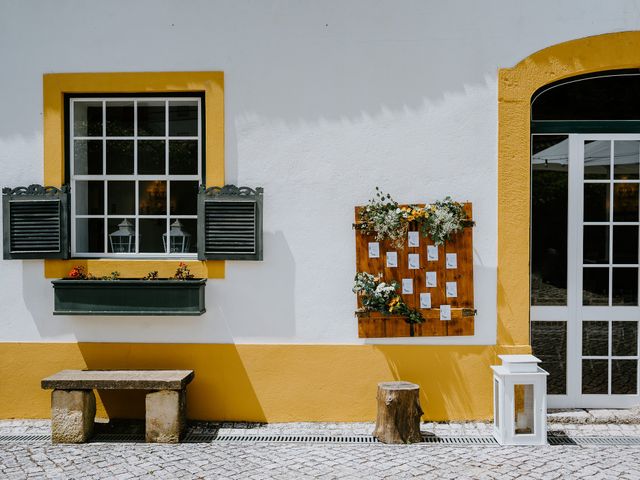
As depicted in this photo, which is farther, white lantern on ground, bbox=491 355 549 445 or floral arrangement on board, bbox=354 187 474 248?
floral arrangement on board, bbox=354 187 474 248

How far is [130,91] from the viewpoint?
5809 millimetres

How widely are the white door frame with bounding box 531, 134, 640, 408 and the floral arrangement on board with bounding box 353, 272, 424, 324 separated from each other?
4.16 feet

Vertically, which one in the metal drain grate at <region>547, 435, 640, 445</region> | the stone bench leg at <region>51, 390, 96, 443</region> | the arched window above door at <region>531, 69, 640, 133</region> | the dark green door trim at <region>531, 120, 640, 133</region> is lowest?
the metal drain grate at <region>547, 435, 640, 445</region>

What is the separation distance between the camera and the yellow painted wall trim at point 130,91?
18.9ft

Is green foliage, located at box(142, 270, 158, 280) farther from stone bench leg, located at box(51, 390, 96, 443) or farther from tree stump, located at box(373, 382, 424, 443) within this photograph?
tree stump, located at box(373, 382, 424, 443)

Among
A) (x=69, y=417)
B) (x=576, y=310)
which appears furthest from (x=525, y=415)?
(x=69, y=417)

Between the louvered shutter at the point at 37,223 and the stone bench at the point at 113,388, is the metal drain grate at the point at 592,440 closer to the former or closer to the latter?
the stone bench at the point at 113,388

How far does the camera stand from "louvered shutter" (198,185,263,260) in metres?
5.68

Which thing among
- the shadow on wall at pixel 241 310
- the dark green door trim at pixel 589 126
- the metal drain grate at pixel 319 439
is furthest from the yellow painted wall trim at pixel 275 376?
the dark green door trim at pixel 589 126

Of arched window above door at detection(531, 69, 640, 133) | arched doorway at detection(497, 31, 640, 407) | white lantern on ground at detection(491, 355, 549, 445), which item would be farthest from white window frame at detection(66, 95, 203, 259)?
arched window above door at detection(531, 69, 640, 133)

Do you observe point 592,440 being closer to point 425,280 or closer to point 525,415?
point 525,415

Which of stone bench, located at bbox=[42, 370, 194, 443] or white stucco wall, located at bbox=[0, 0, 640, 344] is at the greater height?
white stucco wall, located at bbox=[0, 0, 640, 344]

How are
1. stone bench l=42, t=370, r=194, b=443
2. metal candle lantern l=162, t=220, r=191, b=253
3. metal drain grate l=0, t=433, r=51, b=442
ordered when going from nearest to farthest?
stone bench l=42, t=370, r=194, b=443 < metal drain grate l=0, t=433, r=51, b=442 < metal candle lantern l=162, t=220, r=191, b=253

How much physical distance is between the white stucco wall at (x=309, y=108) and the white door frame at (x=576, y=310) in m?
0.81
